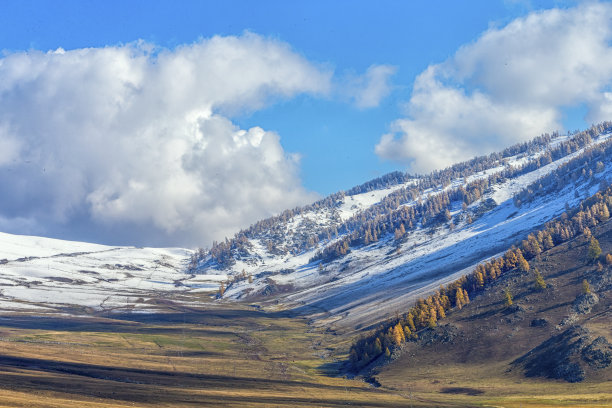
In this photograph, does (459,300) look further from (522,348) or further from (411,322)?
(522,348)

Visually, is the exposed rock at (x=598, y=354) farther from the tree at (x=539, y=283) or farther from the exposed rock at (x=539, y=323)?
the tree at (x=539, y=283)

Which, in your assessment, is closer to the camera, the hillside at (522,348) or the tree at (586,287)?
the hillside at (522,348)

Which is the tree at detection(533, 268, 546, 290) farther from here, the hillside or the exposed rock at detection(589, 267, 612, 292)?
the exposed rock at detection(589, 267, 612, 292)

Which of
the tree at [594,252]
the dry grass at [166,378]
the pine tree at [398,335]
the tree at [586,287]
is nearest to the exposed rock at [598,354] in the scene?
the tree at [586,287]

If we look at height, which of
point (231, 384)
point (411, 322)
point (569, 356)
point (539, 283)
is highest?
point (231, 384)

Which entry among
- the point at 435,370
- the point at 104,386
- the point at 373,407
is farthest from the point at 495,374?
the point at 104,386

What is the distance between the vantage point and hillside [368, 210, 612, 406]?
112m

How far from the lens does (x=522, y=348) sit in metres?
139

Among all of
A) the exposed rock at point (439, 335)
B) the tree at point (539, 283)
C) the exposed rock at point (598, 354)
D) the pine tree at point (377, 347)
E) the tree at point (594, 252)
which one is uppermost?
the tree at point (594, 252)

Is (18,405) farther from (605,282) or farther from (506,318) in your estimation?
(605,282)

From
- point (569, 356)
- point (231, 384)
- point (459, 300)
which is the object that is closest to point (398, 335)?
point (459, 300)

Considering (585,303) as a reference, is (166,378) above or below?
above

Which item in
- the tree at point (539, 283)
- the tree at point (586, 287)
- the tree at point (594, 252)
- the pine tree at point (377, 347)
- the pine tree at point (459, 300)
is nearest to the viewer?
the pine tree at point (377, 347)

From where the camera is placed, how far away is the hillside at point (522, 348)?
11181cm
